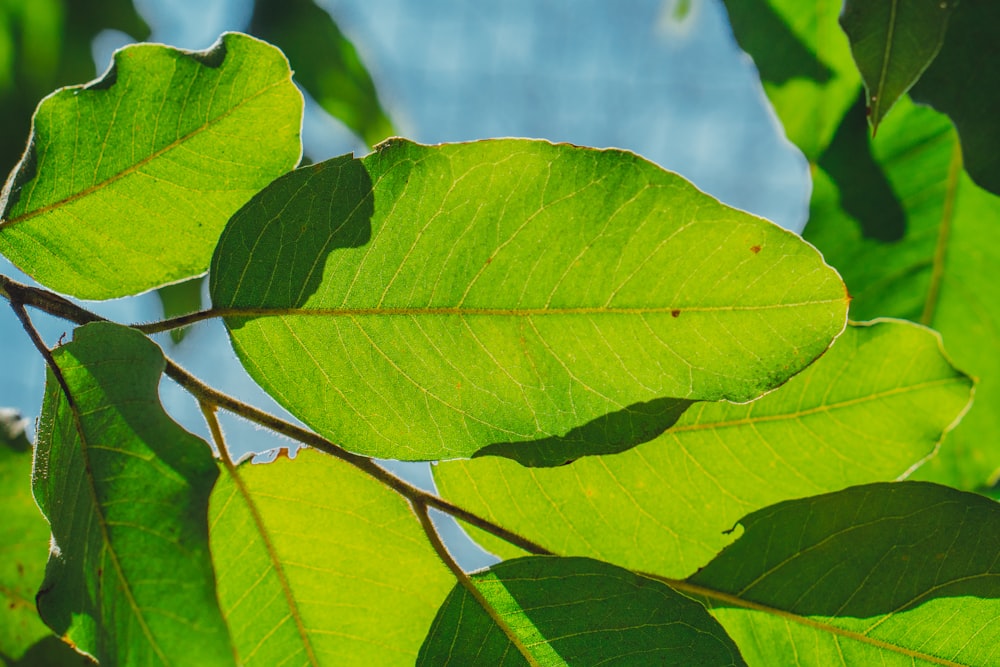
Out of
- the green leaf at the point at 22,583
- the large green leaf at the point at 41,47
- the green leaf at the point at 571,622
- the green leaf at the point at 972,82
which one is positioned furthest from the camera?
the large green leaf at the point at 41,47

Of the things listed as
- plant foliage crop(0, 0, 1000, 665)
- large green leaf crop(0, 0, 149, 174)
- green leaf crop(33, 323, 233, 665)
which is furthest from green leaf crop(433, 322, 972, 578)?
large green leaf crop(0, 0, 149, 174)

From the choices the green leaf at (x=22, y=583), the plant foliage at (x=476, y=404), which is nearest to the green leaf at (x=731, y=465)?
the plant foliage at (x=476, y=404)

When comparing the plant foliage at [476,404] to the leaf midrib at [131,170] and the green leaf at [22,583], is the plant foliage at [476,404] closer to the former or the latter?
the leaf midrib at [131,170]

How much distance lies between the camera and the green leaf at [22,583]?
2.62ft

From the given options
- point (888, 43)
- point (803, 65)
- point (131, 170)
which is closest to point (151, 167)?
point (131, 170)

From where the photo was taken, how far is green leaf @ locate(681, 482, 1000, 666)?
22.6 inches

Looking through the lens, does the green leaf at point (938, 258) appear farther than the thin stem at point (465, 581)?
Yes

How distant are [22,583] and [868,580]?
2.23 feet

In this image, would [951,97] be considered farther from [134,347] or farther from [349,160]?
[134,347]

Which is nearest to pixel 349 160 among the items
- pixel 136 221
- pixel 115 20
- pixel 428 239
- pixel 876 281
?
pixel 428 239

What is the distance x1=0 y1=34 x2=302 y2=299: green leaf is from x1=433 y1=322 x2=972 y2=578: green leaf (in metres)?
0.24

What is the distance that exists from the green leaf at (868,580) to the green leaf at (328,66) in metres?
1.12

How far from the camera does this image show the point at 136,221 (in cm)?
62

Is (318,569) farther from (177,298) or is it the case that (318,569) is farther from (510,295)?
(177,298)
